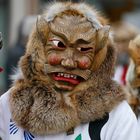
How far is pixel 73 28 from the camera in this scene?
16.4 feet

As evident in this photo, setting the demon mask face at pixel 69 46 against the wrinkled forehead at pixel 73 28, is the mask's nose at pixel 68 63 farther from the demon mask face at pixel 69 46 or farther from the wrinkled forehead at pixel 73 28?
the wrinkled forehead at pixel 73 28

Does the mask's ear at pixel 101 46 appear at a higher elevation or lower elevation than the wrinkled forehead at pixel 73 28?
lower

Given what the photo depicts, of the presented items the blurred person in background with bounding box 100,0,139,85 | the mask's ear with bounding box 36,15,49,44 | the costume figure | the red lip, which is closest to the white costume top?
the costume figure

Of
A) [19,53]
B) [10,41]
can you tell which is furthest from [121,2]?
[19,53]

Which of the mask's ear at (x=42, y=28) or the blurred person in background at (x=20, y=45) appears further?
the blurred person in background at (x=20, y=45)

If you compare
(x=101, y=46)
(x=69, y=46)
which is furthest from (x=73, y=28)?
(x=101, y=46)

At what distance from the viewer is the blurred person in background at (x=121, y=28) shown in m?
8.41

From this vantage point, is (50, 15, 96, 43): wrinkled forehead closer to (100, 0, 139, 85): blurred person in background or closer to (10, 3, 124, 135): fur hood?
(10, 3, 124, 135): fur hood

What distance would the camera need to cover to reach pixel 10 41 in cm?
1213

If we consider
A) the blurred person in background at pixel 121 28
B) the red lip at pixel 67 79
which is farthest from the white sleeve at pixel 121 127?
the blurred person in background at pixel 121 28

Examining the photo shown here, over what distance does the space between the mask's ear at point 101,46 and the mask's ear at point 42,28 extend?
13.8 inches

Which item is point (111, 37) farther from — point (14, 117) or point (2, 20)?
point (2, 20)

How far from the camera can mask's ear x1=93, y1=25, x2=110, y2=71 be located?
5.04 metres

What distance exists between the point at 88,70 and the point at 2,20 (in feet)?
25.3
